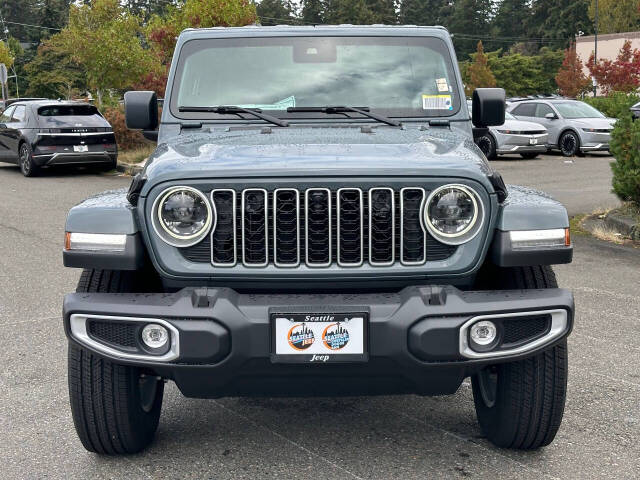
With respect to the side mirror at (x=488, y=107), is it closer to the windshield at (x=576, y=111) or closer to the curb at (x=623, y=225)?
the curb at (x=623, y=225)

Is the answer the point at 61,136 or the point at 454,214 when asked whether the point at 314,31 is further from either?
the point at 61,136

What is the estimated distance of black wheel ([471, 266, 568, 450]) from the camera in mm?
3730

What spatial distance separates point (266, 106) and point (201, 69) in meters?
0.48

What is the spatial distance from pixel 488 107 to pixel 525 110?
19.8 m

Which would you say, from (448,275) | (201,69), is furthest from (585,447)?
(201,69)

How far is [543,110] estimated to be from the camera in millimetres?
23578

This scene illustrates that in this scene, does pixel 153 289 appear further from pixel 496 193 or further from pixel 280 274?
pixel 496 193

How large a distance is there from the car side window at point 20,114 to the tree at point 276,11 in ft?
304

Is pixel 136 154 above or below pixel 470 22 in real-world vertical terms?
below

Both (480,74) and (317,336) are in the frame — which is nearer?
(317,336)

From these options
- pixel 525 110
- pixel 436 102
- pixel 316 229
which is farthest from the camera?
pixel 525 110

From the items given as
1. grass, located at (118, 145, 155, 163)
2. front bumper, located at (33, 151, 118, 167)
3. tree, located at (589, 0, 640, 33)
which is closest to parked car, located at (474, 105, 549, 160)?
grass, located at (118, 145, 155, 163)

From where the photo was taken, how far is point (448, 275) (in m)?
3.57

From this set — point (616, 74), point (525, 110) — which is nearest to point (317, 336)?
point (525, 110)
